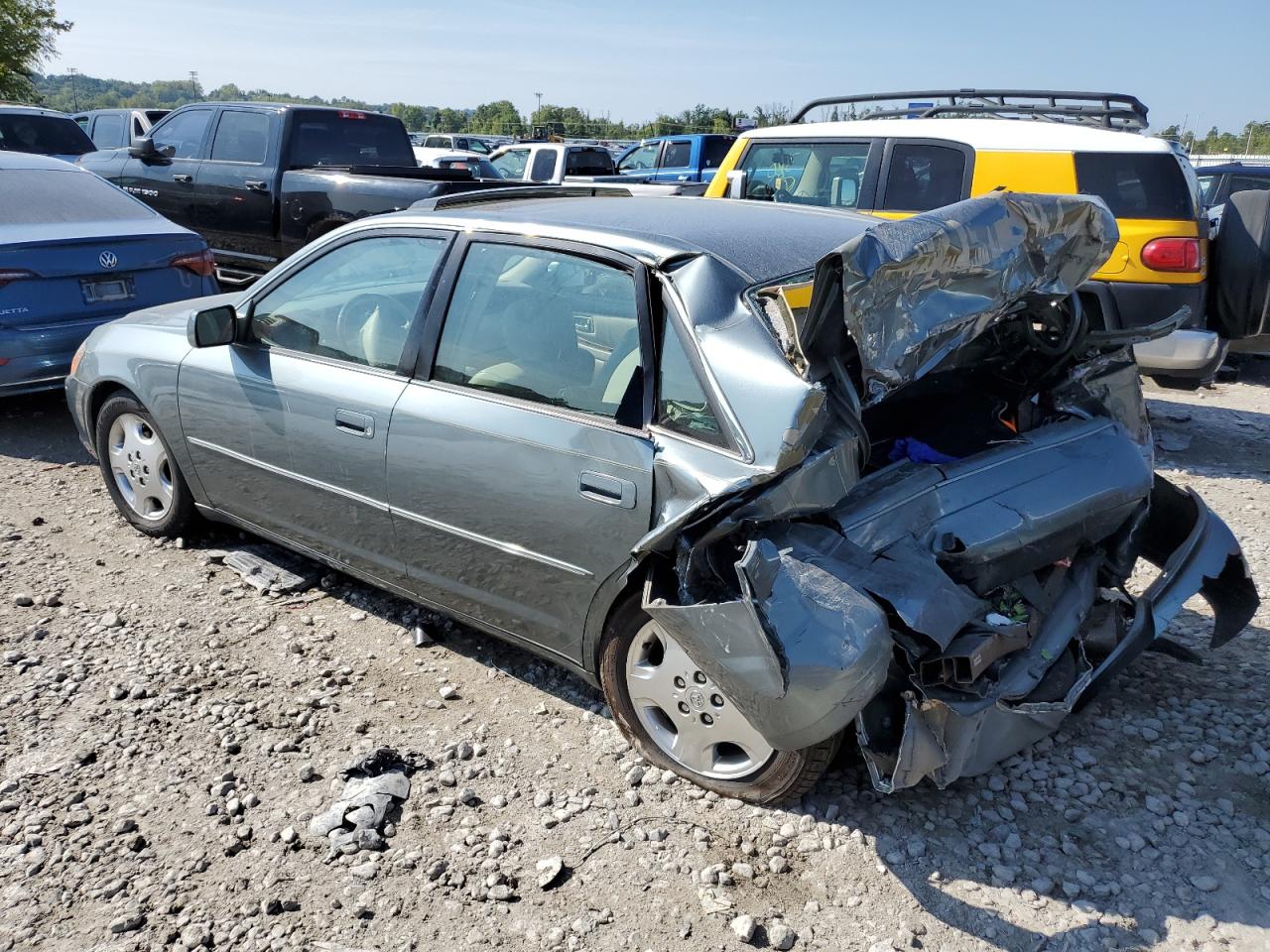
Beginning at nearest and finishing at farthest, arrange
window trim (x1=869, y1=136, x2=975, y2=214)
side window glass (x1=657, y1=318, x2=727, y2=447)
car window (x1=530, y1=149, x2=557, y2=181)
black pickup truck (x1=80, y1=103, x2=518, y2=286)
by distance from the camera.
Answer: side window glass (x1=657, y1=318, x2=727, y2=447) < window trim (x1=869, y1=136, x2=975, y2=214) < black pickup truck (x1=80, y1=103, x2=518, y2=286) < car window (x1=530, y1=149, x2=557, y2=181)

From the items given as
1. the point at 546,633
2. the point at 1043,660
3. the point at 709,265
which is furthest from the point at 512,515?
the point at 1043,660

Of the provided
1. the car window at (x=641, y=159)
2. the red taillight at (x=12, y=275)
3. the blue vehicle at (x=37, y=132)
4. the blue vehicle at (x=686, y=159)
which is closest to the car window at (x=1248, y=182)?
the blue vehicle at (x=686, y=159)

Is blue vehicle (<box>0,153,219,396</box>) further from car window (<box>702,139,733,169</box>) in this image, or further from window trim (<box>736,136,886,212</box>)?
car window (<box>702,139,733,169</box>)

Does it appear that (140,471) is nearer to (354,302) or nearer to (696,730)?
(354,302)

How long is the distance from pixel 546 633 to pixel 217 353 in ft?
6.73

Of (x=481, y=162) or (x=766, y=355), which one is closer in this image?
(x=766, y=355)

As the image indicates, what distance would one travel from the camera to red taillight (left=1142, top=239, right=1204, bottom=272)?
618 cm

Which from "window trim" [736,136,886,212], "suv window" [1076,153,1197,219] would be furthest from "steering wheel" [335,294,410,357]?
"suv window" [1076,153,1197,219]

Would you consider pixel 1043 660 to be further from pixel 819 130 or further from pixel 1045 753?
pixel 819 130

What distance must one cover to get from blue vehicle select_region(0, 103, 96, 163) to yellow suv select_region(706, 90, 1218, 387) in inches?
363

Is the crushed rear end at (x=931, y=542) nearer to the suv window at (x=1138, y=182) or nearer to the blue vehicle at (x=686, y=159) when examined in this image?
the suv window at (x=1138, y=182)

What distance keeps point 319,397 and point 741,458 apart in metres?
1.88

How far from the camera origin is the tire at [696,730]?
9.41 ft

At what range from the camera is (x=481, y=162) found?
15883mm
